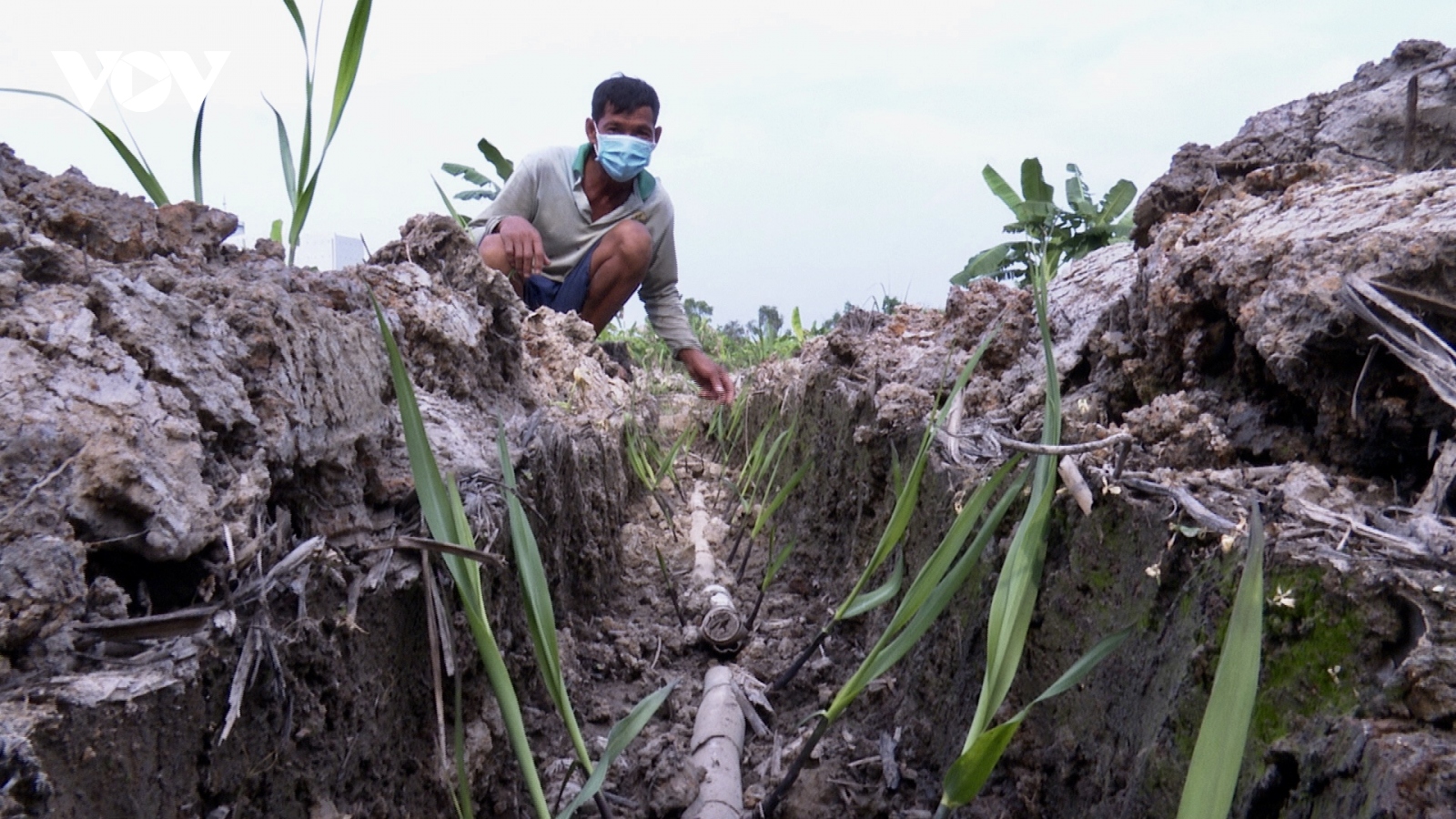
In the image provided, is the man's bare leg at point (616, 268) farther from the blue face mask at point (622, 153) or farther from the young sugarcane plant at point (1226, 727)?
the young sugarcane plant at point (1226, 727)

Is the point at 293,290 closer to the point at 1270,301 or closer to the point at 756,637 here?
the point at 756,637

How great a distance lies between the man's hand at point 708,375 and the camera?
386cm

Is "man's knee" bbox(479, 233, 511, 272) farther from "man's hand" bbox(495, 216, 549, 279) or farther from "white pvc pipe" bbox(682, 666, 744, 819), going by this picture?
"white pvc pipe" bbox(682, 666, 744, 819)

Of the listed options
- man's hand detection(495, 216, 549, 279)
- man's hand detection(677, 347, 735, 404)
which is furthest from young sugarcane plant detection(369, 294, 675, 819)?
man's hand detection(677, 347, 735, 404)

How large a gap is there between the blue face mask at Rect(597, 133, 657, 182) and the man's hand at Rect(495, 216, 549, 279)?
412 millimetres

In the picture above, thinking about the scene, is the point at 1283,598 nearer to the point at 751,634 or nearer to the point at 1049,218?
the point at 751,634

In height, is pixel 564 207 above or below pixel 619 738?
above

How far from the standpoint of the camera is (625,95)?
334cm

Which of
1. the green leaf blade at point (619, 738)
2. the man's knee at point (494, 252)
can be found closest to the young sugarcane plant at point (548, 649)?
the green leaf blade at point (619, 738)

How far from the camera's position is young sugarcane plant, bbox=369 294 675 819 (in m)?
0.83

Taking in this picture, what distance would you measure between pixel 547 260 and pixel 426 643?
2.75m

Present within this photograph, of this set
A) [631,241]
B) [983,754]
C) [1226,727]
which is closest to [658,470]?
[631,241]

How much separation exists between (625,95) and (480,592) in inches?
109

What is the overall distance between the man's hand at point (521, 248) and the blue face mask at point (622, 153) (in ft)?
1.35
